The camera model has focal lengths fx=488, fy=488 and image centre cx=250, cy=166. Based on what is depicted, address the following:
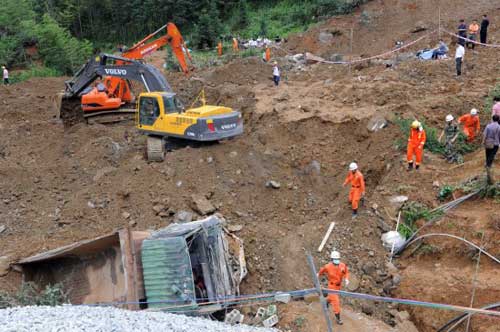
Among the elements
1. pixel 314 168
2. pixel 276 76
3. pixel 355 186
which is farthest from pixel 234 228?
pixel 276 76

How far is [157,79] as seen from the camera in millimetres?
13750

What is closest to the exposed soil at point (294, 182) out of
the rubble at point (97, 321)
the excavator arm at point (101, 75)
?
the excavator arm at point (101, 75)

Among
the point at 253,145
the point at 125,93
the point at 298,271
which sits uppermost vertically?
the point at 125,93

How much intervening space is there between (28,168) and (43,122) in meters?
4.45

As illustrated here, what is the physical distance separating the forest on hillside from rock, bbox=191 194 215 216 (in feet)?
62.1

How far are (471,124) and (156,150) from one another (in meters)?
7.66

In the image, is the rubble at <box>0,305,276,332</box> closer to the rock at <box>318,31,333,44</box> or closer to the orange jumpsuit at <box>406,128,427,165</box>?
the orange jumpsuit at <box>406,128,427,165</box>

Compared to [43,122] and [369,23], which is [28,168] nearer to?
[43,122]

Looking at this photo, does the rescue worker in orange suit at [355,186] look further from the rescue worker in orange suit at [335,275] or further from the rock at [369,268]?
the rescue worker in orange suit at [335,275]

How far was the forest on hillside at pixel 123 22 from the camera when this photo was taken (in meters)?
29.9

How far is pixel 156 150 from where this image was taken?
1249 centimetres

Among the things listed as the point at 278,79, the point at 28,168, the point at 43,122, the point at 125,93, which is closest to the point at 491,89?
the point at 278,79

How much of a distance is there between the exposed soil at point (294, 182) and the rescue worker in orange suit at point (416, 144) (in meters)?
0.29

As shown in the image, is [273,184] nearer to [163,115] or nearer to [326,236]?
[326,236]
